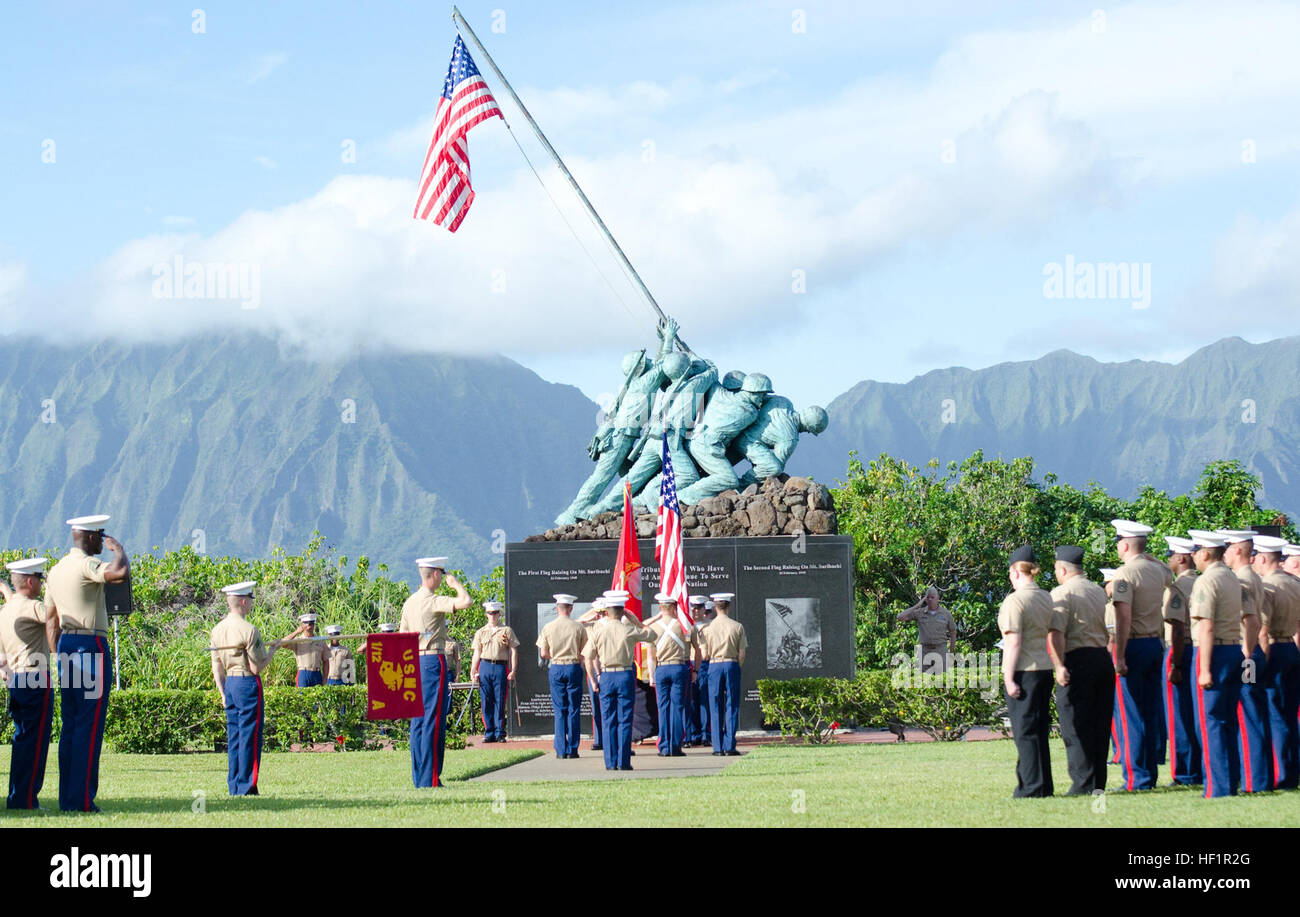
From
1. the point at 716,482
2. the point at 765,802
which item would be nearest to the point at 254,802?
the point at 765,802

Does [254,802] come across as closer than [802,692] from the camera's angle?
Yes

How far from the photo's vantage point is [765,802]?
36.0ft

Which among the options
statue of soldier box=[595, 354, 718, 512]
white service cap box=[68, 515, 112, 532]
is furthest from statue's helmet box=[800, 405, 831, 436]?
white service cap box=[68, 515, 112, 532]

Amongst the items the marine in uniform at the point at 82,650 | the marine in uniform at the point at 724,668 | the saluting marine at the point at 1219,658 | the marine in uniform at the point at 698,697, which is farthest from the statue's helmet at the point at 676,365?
the marine in uniform at the point at 82,650

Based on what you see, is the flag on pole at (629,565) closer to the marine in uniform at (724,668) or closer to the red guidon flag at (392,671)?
the marine in uniform at (724,668)

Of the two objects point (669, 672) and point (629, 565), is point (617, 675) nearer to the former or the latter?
point (669, 672)

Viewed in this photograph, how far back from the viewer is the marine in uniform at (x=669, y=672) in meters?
16.7

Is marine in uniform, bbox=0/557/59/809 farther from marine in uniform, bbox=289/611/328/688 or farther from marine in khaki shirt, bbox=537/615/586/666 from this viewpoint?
marine in uniform, bbox=289/611/328/688

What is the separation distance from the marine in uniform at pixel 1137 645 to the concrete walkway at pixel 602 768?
4019 millimetres

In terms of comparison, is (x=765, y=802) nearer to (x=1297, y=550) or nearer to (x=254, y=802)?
(x=254, y=802)

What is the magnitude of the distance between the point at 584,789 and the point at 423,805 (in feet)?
6.12

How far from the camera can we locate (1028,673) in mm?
10727

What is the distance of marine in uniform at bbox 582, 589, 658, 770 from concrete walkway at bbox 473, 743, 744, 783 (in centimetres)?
22

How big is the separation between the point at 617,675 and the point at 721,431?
749 cm
